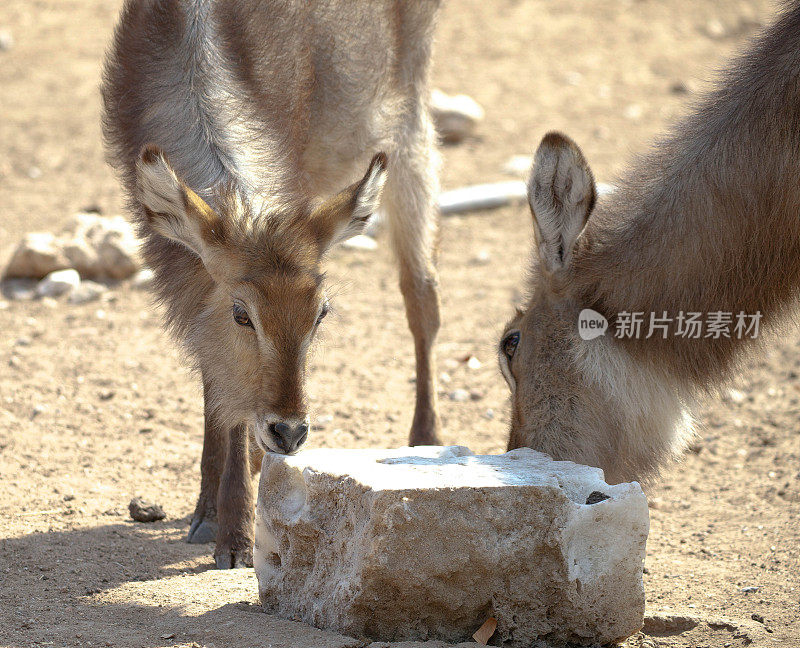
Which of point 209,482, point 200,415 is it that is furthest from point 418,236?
point 209,482

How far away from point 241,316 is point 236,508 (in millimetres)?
983

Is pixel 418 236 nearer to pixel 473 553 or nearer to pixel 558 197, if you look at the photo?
pixel 558 197

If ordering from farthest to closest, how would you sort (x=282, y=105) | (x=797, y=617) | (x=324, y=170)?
1. (x=324, y=170)
2. (x=282, y=105)
3. (x=797, y=617)

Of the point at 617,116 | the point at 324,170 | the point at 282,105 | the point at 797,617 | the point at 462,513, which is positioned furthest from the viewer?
the point at 617,116

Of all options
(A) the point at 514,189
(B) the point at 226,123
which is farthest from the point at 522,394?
(A) the point at 514,189

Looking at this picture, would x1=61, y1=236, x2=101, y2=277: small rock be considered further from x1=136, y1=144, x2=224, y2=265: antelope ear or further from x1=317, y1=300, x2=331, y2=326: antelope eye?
x1=317, y1=300, x2=331, y2=326: antelope eye

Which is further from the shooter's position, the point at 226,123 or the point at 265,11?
the point at 265,11

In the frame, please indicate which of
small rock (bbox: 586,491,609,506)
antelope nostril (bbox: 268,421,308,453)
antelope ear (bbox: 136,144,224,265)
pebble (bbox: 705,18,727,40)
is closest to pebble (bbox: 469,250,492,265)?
antelope ear (bbox: 136,144,224,265)

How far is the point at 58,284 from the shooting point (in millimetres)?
7812

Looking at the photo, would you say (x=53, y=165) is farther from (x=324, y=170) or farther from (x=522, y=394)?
(x=522, y=394)

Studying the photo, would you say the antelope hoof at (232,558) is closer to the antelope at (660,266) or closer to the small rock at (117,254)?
the antelope at (660,266)

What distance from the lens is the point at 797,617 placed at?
4.05 meters

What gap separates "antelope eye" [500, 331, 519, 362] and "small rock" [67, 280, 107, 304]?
447 cm

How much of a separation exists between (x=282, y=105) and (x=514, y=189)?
513 centimetres
